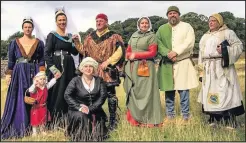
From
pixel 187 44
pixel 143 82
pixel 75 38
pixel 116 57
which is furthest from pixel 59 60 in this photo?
pixel 187 44

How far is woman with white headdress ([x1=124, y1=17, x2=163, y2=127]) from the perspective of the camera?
675 centimetres

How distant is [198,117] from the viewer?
7297mm

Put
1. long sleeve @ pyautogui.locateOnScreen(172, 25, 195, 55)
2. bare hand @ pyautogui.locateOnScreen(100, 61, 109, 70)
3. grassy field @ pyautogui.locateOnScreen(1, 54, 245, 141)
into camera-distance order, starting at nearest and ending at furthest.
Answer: grassy field @ pyautogui.locateOnScreen(1, 54, 245, 141) < bare hand @ pyautogui.locateOnScreen(100, 61, 109, 70) < long sleeve @ pyautogui.locateOnScreen(172, 25, 195, 55)

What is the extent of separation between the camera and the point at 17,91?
6801 millimetres

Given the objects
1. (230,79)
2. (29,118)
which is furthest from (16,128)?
(230,79)

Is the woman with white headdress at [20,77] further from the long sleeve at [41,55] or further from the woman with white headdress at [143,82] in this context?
the woman with white headdress at [143,82]

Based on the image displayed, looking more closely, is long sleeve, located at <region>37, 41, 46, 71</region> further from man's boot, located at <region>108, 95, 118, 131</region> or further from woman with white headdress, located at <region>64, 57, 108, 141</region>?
man's boot, located at <region>108, 95, 118, 131</region>

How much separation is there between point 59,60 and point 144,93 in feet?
5.08

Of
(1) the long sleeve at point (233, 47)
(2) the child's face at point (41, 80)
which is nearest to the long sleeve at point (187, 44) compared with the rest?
(1) the long sleeve at point (233, 47)

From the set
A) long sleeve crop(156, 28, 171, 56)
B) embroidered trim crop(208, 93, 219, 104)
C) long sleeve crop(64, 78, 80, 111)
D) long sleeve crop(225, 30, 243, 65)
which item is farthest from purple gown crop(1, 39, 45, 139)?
long sleeve crop(225, 30, 243, 65)

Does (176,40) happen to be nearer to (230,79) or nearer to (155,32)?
(155,32)

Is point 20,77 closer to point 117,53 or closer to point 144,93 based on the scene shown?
point 117,53

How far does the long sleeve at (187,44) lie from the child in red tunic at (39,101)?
7.58 ft

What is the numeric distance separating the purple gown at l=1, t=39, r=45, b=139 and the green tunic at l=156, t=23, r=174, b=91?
207 centimetres
